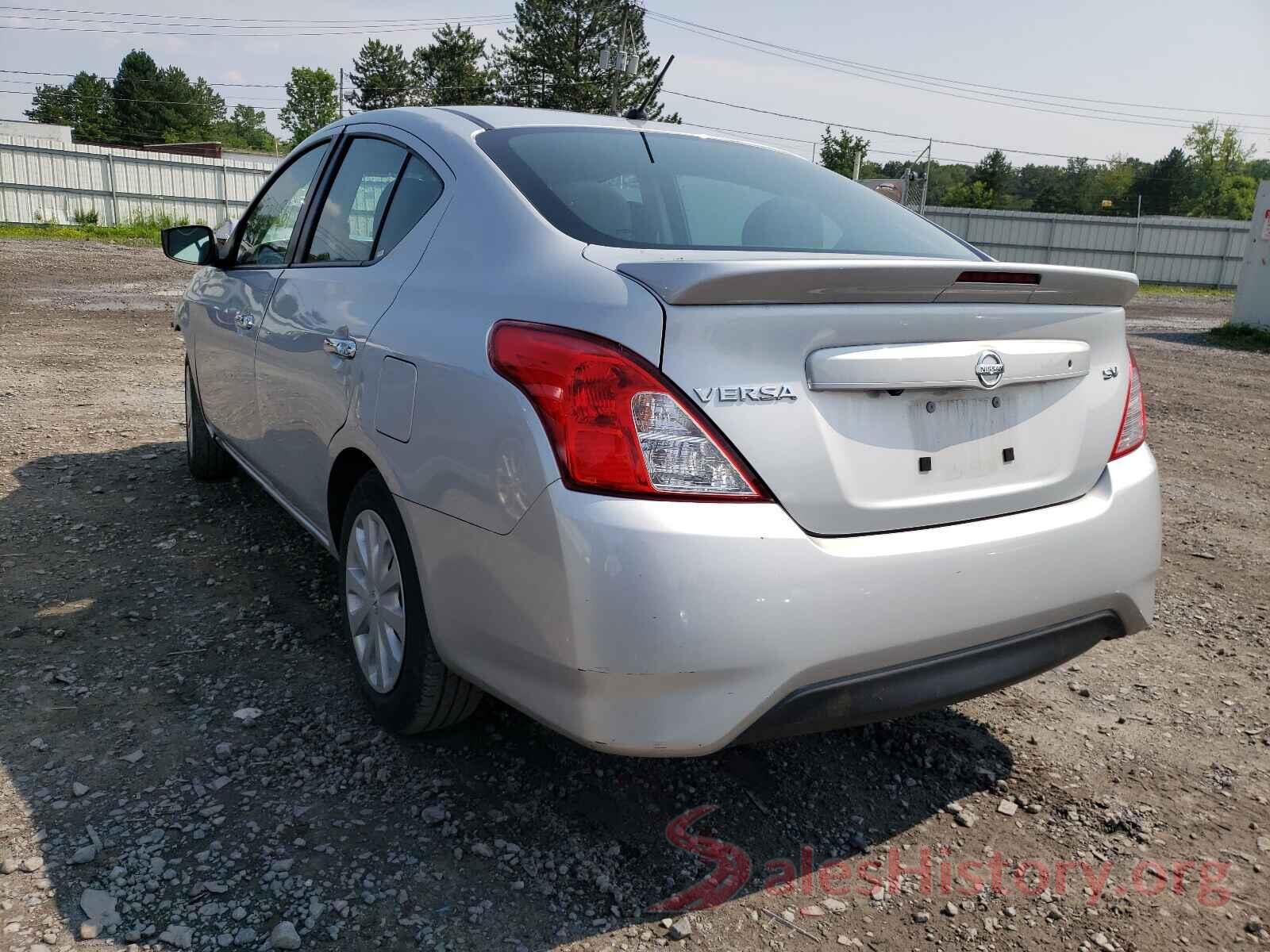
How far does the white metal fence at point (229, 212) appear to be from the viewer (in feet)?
88.0

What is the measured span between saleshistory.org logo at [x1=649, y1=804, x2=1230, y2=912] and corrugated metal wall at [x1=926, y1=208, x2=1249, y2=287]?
34.3 metres

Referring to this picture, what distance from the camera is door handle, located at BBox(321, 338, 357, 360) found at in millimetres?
2613

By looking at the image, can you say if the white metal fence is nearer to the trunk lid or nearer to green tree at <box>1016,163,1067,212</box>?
the trunk lid

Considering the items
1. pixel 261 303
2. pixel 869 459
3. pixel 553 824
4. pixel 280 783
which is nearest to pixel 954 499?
pixel 869 459

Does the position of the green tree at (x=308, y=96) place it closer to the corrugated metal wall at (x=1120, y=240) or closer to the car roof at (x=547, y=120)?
the corrugated metal wall at (x=1120, y=240)

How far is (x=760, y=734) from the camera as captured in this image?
191 centimetres

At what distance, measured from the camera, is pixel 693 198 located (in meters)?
2.73

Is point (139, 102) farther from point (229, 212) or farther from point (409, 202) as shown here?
point (409, 202)

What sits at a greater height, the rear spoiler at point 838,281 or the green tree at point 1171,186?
the green tree at point 1171,186

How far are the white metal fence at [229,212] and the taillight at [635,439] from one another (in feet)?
66.8

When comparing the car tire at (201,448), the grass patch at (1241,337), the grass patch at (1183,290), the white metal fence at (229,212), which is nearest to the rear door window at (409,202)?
the car tire at (201,448)

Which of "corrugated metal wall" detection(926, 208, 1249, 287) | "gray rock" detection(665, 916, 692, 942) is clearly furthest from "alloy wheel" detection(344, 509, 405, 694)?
"corrugated metal wall" detection(926, 208, 1249, 287)

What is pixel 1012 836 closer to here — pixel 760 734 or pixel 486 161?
pixel 760 734

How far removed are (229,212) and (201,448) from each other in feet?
92.4
